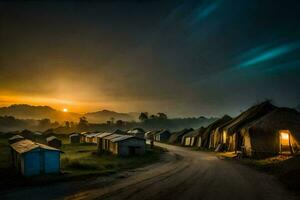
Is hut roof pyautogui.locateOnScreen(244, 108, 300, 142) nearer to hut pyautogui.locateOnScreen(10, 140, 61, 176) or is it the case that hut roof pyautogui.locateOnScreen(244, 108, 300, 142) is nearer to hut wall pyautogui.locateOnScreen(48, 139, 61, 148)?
hut pyautogui.locateOnScreen(10, 140, 61, 176)

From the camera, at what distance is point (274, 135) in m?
44.7

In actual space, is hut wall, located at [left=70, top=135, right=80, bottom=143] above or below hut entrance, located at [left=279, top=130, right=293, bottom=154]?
below

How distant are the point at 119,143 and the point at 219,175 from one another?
82.2 feet

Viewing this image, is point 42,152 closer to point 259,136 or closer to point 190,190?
point 190,190

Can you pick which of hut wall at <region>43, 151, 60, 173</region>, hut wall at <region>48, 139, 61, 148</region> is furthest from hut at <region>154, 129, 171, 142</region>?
hut wall at <region>43, 151, 60, 173</region>

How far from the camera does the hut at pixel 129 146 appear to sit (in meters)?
51.1

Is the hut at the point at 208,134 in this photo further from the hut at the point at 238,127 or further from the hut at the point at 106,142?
the hut at the point at 106,142

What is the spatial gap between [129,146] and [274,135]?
2369 centimetres

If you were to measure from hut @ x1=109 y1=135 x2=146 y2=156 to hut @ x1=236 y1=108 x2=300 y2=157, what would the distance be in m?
17.5

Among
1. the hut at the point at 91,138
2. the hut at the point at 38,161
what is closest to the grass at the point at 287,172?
the hut at the point at 38,161

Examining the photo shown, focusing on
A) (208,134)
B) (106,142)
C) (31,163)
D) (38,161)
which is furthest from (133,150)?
(31,163)

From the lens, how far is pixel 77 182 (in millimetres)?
26375

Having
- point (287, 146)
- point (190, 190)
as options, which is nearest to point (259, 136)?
point (287, 146)

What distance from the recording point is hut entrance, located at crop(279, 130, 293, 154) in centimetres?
4388
